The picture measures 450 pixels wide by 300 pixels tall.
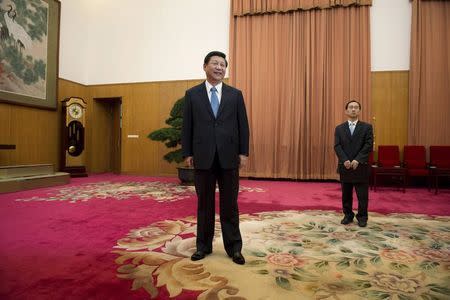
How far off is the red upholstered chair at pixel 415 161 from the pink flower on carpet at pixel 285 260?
4536 millimetres

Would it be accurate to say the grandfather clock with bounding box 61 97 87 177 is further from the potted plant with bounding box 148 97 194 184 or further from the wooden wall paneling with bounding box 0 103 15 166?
the potted plant with bounding box 148 97 194 184

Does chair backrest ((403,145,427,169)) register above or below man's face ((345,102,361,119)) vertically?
below

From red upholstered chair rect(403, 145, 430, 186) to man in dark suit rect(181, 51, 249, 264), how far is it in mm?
4793

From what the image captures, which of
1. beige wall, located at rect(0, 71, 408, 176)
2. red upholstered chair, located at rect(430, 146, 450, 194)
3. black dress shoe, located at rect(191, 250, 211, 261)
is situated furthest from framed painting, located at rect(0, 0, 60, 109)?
red upholstered chair, located at rect(430, 146, 450, 194)

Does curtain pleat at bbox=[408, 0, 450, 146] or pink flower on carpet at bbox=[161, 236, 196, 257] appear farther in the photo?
curtain pleat at bbox=[408, 0, 450, 146]

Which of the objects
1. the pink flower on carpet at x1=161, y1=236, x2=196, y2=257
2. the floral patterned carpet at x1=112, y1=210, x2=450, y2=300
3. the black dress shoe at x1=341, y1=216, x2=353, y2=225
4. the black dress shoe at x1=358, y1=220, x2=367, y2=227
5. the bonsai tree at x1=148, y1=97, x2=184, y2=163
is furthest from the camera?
the bonsai tree at x1=148, y1=97, x2=184, y2=163

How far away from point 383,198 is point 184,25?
→ 6130 mm

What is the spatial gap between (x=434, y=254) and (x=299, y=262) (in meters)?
1.08

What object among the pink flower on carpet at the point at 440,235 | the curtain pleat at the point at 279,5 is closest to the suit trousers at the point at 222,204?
the pink flower on carpet at the point at 440,235

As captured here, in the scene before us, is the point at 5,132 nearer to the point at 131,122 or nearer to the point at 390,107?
the point at 131,122

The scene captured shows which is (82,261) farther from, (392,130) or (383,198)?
(392,130)

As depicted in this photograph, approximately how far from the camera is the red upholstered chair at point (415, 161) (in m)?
5.62

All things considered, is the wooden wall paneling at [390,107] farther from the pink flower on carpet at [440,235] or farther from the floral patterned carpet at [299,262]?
the pink flower on carpet at [440,235]

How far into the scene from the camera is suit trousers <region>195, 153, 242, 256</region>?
2199 millimetres
